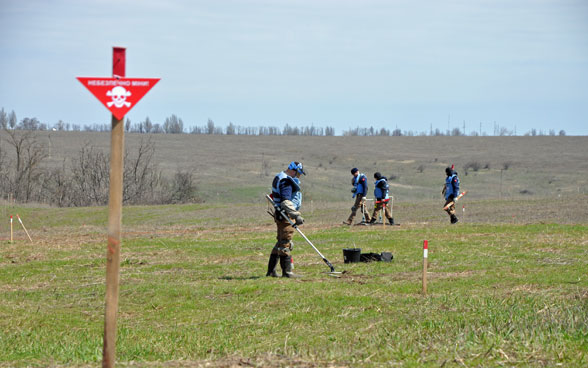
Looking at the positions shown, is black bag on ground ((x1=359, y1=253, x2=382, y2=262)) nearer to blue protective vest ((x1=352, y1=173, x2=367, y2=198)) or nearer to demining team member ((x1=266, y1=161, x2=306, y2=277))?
demining team member ((x1=266, y1=161, x2=306, y2=277))

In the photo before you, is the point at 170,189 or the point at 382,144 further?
the point at 382,144

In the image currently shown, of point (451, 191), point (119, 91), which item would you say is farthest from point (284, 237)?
point (451, 191)

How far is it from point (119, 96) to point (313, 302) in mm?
6649

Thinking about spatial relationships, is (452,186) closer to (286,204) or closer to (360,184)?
(360,184)

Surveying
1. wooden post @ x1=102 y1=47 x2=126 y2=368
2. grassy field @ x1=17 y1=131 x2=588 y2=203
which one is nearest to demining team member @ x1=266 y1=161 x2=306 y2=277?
wooden post @ x1=102 y1=47 x2=126 y2=368

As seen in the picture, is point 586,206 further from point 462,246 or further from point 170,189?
point 170,189

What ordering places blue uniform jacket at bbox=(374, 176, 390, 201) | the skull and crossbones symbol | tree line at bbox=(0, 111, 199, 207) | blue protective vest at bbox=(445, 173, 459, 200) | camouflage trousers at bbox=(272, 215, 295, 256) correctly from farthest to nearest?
tree line at bbox=(0, 111, 199, 207) → blue uniform jacket at bbox=(374, 176, 390, 201) → blue protective vest at bbox=(445, 173, 459, 200) → camouflage trousers at bbox=(272, 215, 295, 256) → the skull and crossbones symbol

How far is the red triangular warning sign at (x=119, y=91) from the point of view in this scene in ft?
24.6

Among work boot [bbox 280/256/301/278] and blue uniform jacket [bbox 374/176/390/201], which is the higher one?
blue uniform jacket [bbox 374/176/390/201]

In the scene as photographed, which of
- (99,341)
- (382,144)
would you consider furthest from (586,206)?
(382,144)

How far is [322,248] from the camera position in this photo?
70.7ft

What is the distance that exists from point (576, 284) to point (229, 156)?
305 feet

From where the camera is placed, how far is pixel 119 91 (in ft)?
24.8

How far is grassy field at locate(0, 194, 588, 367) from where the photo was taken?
8.85 metres
